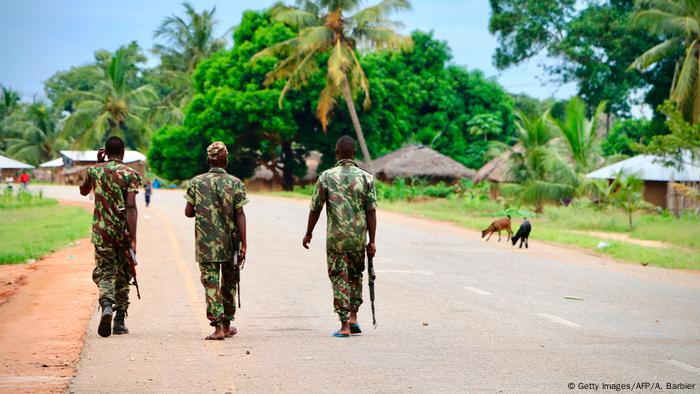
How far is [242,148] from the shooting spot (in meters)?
55.2

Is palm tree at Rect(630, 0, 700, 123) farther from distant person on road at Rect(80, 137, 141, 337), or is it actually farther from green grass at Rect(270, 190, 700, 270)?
distant person on road at Rect(80, 137, 141, 337)

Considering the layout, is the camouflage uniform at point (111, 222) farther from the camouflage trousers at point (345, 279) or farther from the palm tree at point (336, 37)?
the palm tree at point (336, 37)

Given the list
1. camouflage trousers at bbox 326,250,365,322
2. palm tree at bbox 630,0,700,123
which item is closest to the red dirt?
camouflage trousers at bbox 326,250,365,322

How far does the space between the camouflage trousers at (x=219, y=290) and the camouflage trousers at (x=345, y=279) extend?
91 cm

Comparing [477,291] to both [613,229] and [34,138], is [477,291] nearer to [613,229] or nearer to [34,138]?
[613,229]

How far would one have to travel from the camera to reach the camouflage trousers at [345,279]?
8711mm

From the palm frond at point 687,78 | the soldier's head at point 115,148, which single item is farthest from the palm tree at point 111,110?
the soldier's head at point 115,148

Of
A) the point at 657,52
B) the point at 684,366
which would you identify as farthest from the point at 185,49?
the point at 684,366

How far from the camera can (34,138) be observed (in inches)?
2388

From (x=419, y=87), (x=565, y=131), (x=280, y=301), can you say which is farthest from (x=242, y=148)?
(x=280, y=301)

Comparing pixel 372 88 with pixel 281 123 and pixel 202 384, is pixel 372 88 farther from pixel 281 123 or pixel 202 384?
pixel 202 384

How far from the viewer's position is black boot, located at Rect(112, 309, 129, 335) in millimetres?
8719

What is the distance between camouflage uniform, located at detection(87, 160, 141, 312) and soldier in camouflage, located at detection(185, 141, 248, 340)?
0.65 metres

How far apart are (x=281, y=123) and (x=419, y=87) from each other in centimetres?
1287
